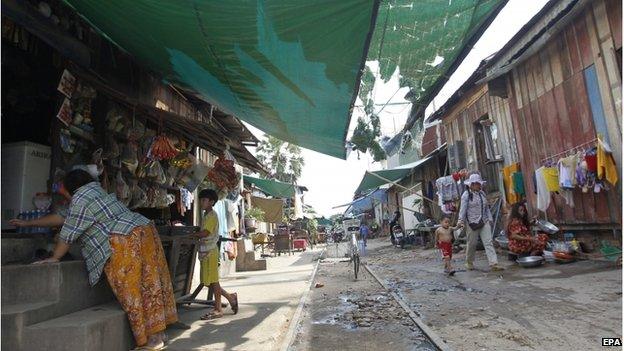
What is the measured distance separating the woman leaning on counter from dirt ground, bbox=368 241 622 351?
2.62 meters

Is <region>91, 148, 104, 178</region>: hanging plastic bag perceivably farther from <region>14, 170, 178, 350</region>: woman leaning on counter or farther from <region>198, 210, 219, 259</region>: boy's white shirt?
<region>198, 210, 219, 259</region>: boy's white shirt

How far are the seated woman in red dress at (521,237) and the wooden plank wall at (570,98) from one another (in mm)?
633

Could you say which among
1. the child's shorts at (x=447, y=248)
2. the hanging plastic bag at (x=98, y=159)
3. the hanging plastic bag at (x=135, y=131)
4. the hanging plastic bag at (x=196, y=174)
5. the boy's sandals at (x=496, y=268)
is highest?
the hanging plastic bag at (x=135, y=131)

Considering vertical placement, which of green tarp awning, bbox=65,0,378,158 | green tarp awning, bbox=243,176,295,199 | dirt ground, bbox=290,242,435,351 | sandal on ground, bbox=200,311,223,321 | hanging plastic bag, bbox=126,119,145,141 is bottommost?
dirt ground, bbox=290,242,435,351

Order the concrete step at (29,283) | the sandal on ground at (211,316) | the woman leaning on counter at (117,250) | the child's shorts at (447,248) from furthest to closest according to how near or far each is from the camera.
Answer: the child's shorts at (447,248) < the sandal on ground at (211,316) < the woman leaning on counter at (117,250) < the concrete step at (29,283)

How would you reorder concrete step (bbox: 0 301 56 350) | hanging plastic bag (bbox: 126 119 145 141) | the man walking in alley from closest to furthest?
concrete step (bbox: 0 301 56 350) → hanging plastic bag (bbox: 126 119 145 141) → the man walking in alley

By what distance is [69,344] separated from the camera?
2988 millimetres

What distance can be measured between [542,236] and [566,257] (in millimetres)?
725

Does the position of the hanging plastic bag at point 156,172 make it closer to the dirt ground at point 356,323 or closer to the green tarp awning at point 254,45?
the green tarp awning at point 254,45

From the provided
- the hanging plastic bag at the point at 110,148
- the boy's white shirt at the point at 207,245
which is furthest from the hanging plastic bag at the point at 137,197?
the boy's white shirt at the point at 207,245

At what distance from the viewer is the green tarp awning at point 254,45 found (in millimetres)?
3344

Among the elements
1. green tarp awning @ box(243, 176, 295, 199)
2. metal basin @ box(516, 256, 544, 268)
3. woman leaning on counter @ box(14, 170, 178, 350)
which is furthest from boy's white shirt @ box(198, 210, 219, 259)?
green tarp awning @ box(243, 176, 295, 199)

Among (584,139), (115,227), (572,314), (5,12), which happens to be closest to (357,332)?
(572,314)

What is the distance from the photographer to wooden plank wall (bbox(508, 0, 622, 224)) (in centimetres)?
651
